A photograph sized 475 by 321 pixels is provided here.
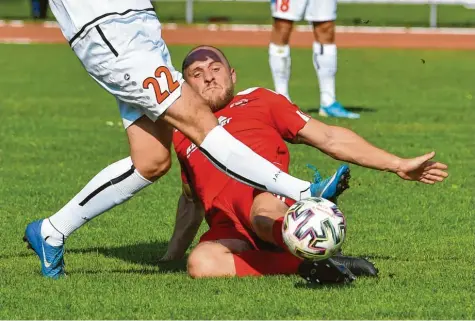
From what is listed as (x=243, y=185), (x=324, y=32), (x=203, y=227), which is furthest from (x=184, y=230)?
(x=324, y=32)

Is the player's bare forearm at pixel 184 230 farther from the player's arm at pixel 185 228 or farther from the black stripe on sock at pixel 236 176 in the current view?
the black stripe on sock at pixel 236 176

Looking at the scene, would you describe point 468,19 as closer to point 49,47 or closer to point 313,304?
point 49,47

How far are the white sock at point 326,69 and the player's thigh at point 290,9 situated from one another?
0.59m

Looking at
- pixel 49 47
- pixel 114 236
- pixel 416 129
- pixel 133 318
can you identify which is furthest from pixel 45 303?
pixel 49 47

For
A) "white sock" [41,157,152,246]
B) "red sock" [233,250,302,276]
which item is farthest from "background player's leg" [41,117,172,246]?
"red sock" [233,250,302,276]

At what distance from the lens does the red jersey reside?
24.0ft

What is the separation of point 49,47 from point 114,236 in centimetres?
2028

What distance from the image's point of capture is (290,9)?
15625 millimetres

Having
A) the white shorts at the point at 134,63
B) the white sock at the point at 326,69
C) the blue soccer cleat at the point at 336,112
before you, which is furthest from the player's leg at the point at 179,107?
the white sock at the point at 326,69

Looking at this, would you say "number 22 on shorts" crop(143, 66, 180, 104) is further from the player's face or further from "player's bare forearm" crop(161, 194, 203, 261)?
"player's bare forearm" crop(161, 194, 203, 261)

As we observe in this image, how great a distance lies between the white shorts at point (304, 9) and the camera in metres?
15.6

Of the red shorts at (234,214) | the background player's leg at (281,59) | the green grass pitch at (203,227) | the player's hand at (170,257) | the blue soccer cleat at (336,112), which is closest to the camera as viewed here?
the green grass pitch at (203,227)

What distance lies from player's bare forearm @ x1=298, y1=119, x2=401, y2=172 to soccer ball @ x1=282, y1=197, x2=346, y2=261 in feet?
1.65

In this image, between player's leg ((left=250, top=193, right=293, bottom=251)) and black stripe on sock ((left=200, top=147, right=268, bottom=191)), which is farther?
player's leg ((left=250, top=193, right=293, bottom=251))
